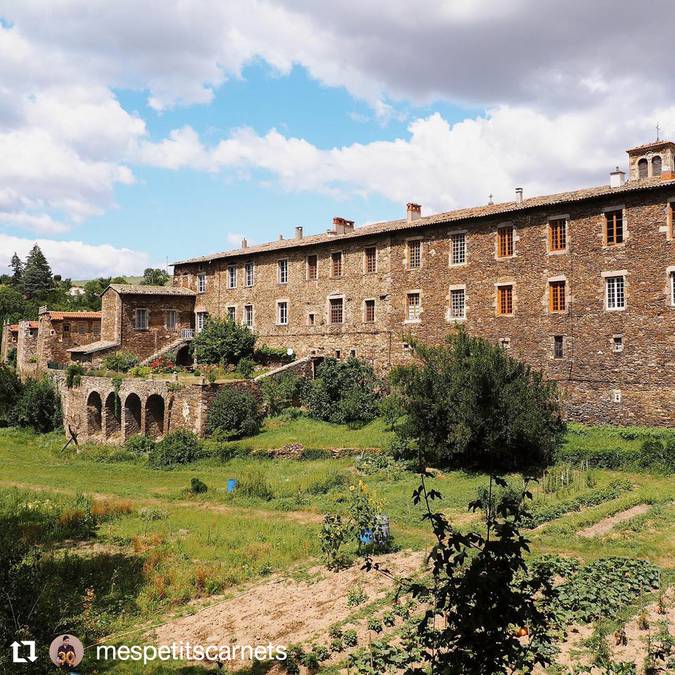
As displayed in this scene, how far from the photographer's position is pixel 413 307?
34500mm

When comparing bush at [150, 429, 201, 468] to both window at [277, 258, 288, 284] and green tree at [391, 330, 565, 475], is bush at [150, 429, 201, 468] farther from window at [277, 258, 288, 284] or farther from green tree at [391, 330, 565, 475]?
window at [277, 258, 288, 284]

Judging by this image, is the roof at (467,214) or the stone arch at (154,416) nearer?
the roof at (467,214)

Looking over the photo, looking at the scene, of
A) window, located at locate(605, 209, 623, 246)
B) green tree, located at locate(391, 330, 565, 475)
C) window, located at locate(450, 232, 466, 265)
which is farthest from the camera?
window, located at locate(450, 232, 466, 265)

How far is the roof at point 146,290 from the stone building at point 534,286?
31.5ft

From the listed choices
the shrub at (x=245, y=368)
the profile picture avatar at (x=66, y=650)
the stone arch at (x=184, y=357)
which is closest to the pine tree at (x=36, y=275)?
the stone arch at (x=184, y=357)

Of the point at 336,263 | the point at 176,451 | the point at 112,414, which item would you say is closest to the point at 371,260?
the point at 336,263

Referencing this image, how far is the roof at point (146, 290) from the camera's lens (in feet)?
144

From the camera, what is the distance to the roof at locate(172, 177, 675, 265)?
26.2 m

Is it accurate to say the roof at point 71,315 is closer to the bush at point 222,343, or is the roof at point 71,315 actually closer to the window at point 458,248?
the bush at point 222,343

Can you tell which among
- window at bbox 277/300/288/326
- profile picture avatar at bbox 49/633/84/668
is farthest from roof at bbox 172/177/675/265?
profile picture avatar at bbox 49/633/84/668

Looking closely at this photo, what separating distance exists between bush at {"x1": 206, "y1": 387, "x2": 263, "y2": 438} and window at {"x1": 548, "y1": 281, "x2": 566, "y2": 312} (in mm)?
15746

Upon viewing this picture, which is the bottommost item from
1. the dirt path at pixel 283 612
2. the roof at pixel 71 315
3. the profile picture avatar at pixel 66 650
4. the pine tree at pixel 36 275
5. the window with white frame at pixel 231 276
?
the dirt path at pixel 283 612

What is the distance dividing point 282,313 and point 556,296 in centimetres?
1868

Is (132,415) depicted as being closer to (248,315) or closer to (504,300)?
(248,315)
